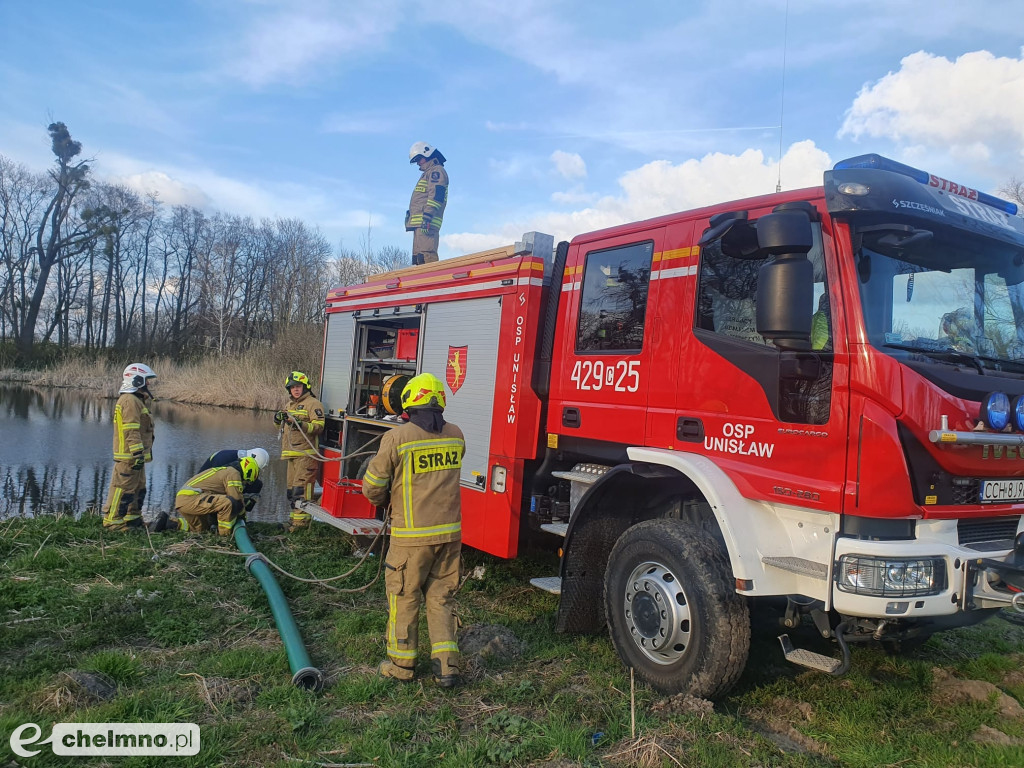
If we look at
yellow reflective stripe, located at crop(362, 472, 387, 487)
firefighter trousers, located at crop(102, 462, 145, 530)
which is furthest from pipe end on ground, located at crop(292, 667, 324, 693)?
firefighter trousers, located at crop(102, 462, 145, 530)

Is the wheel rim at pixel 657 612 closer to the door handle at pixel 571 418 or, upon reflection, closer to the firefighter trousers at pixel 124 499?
the door handle at pixel 571 418

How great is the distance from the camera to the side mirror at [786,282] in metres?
3.11

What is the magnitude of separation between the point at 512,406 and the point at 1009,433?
300 cm

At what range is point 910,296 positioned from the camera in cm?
338

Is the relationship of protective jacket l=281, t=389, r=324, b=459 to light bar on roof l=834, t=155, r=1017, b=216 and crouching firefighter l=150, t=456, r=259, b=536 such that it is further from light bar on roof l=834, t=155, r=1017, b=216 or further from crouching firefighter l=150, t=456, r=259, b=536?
light bar on roof l=834, t=155, r=1017, b=216

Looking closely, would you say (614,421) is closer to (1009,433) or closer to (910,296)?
(910,296)

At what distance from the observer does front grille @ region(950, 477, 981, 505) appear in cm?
321

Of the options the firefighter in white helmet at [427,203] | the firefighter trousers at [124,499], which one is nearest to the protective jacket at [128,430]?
the firefighter trousers at [124,499]

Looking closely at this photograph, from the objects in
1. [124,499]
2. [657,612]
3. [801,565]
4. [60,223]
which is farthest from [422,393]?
[60,223]

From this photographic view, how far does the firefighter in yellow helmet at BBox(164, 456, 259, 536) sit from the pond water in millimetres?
1705

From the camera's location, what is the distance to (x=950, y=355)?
10.8 feet

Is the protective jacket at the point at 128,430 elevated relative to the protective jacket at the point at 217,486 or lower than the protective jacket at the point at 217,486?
elevated

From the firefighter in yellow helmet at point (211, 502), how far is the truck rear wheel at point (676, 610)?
4.76 metres

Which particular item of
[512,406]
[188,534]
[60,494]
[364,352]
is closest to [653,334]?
[512,406]
